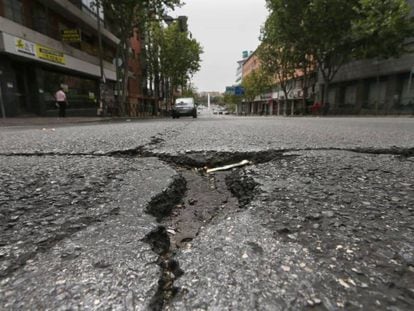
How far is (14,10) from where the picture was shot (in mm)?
12234

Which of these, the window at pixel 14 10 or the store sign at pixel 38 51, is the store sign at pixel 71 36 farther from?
the window at pixel 14 10

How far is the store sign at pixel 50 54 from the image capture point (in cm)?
1310

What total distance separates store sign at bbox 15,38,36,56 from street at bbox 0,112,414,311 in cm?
1284

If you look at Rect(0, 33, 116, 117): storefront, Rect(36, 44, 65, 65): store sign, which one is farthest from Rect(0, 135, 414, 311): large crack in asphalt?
Rect(36, 44, 65, 65): store sign

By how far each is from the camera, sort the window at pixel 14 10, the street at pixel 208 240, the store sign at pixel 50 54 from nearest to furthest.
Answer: the street at pixel 208 240 < the window at pixel 14 10 < the store sign at pixel 50 54

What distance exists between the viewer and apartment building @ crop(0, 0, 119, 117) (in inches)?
462

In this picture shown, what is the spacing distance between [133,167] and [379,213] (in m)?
1.30

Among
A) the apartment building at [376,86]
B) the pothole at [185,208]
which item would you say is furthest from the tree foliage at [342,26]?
the pothole at [185,208]

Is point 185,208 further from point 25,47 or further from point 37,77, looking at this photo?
point 37,77

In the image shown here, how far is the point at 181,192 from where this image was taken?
4.59 ft

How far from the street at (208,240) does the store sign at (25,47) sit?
1284 centimetres

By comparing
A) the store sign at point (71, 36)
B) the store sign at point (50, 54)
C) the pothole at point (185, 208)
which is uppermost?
the store sign at point (71, 36)

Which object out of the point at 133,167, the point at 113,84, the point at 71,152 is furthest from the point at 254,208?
the point at 113,84

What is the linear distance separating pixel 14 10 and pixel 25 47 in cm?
173
